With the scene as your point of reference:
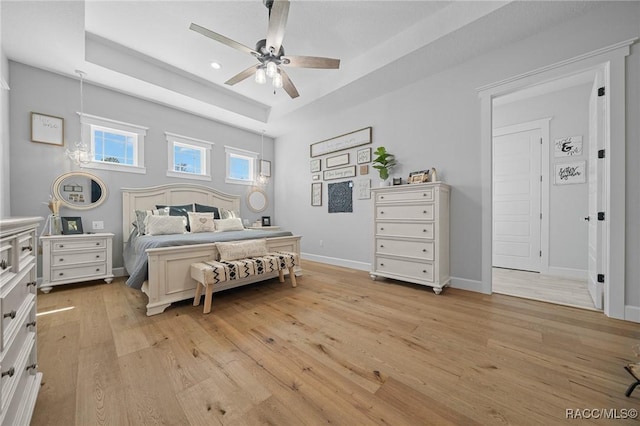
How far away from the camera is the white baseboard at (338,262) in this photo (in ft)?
13.2

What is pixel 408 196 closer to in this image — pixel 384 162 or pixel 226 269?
pixel 384 162

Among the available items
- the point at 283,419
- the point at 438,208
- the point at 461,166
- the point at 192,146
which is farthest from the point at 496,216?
the point at 192,146

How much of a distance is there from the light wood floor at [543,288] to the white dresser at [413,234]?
0.82 metres

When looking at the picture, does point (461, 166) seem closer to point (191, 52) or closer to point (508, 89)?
point (508, 89)

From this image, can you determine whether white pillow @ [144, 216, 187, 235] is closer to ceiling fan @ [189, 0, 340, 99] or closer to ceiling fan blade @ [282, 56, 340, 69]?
ceiling fan @ [189, 0, 340, 99]

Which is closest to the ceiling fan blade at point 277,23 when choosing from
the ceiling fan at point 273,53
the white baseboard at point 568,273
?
the ceiling fan at point 273,53

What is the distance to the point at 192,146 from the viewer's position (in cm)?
450

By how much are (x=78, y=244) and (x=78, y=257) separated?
0.55 feet

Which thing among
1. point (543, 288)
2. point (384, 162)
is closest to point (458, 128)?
point (384, 162)

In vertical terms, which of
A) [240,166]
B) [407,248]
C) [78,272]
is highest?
[240,166]

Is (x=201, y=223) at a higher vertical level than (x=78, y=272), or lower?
higher

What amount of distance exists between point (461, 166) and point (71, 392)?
3962mm

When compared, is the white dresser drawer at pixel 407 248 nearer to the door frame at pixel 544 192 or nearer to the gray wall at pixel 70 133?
the door frame at pixel 544 192

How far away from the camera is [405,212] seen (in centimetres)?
309
